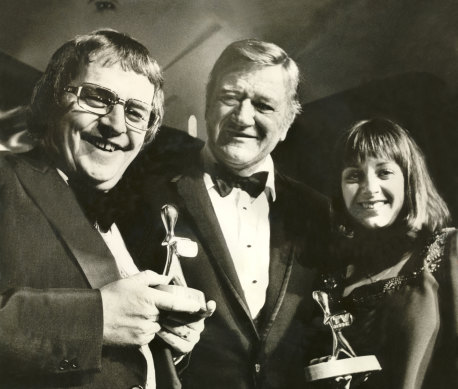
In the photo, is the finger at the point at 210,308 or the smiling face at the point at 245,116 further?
the smiling face at the point at 245,116

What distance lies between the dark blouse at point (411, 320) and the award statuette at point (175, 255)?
84 centimetres

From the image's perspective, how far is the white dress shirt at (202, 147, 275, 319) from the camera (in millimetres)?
3695

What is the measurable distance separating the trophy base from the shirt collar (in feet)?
3.47

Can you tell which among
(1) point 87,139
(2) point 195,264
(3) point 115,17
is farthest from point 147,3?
(2) point 195,264

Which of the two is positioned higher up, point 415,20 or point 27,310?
point 415,20

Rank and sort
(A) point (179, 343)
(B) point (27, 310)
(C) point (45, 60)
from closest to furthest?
(B) point (27, 310)
(A) point (179, 343)
(C) point (45, 60)

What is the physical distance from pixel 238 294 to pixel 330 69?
1636 millimetres

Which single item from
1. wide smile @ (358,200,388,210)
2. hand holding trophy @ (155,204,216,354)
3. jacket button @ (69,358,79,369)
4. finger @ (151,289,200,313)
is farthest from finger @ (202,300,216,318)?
wide smile @ (358,200,388,210)

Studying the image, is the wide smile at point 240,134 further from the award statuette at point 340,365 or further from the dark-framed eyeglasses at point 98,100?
the award statuette at point 340,365

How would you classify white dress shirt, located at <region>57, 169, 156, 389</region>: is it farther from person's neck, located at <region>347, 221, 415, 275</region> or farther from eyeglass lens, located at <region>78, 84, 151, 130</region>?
person's neck, located at <region>347, 221, 415, 275</region>

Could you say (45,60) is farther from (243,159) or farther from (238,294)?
(238,294)

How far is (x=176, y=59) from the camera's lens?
4004 mm

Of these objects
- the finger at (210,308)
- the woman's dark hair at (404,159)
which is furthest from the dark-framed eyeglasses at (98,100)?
the woman's dark hair at (404,159)

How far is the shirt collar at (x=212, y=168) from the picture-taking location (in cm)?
391
